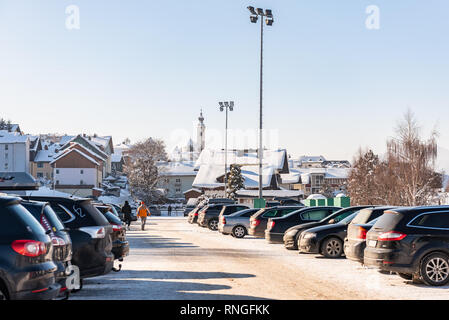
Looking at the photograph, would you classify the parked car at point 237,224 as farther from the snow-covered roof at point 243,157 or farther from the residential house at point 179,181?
the residential house at point 179,181

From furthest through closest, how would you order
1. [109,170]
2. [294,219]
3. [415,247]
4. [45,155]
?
1. [109,170]
2. [45,155]
3. [294,219]
4. [415,247]

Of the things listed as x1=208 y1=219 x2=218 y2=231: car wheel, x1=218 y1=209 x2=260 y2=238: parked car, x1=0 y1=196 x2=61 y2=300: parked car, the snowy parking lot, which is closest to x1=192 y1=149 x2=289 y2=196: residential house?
x1=208 y1=219 x2=218 y2=231: car wheel

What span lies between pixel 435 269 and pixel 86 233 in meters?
6.73

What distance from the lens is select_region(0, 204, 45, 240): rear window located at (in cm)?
835

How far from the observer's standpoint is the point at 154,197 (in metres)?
101

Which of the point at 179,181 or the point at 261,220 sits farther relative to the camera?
the point at 179,181

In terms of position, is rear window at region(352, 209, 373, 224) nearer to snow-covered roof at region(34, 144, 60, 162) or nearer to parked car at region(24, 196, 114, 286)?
parked car at region(24, 196, 114, 286)

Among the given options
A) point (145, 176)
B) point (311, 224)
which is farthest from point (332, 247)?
point (145, 176)

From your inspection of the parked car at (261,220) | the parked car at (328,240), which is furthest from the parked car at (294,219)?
the parked car at (328,240)

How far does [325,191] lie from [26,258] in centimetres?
12008

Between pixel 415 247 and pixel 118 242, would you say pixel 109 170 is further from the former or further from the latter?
pixel 415 247

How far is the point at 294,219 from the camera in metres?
25.1
